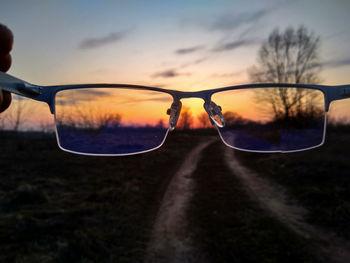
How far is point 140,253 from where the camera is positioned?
6.47 m

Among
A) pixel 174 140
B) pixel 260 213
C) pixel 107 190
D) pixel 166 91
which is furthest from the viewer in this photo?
pixel 174 140

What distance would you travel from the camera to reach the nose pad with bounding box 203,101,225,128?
2133mm

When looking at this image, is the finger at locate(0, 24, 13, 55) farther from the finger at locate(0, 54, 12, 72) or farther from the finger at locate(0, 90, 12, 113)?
the finger at locate(0, 90, 12, 113)

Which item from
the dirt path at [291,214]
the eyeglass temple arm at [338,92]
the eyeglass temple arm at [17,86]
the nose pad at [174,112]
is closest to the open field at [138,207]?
the dirt path at [291,214]

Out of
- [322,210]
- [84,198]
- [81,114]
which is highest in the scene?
[81,114]

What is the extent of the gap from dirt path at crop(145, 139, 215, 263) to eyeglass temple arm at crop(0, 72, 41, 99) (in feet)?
20.2

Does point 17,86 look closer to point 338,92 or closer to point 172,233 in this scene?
point 338,92

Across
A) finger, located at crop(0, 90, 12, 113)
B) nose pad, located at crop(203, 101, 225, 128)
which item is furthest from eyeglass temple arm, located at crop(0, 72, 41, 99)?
nose pad, located at crop(203, 101, 225, 128)

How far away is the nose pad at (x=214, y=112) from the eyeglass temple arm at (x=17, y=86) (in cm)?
139

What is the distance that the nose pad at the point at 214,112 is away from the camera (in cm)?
213

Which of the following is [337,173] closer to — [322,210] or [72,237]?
[322,210]

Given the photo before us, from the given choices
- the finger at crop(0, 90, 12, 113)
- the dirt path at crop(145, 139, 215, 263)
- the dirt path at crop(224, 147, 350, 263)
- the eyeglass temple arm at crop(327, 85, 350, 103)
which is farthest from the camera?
the dirt path at crop(224, 147, 350, 263)

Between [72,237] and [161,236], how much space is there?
2758mm

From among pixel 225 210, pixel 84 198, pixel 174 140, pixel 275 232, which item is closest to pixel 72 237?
pixel 84 198
